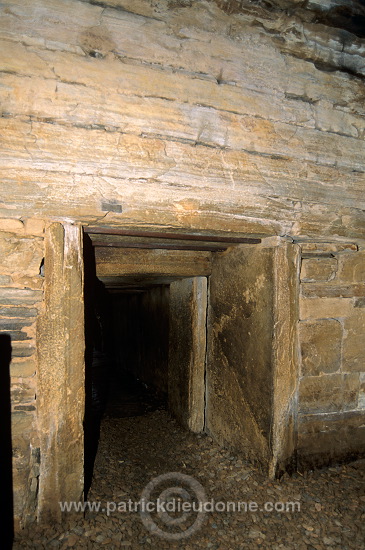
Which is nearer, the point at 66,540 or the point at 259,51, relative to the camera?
the point at 66,540

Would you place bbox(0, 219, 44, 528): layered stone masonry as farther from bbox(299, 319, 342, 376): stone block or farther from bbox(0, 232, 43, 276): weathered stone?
bbox(299, 319, 342, 376): stone block

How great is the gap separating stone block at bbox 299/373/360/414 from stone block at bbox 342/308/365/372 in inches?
3.2

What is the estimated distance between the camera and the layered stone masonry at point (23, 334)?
1904 millimetres

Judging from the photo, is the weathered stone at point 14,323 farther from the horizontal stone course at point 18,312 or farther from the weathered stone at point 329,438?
the weathered stone at point 329,438

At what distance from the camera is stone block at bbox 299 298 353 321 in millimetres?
2549

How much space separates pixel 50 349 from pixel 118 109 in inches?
58.1

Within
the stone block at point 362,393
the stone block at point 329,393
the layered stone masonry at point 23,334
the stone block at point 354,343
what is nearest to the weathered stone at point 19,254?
the layered stone masonry at point 23,334

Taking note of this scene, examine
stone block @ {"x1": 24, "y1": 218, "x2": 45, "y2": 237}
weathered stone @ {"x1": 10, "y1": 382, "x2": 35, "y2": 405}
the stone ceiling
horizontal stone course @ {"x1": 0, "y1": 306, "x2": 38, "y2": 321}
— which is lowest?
weathered stone @ {"x1": 10, "y1": 382, "x2": 35, "y2": 405}

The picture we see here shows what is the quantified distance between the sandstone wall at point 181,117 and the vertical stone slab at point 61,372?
26 centimetres

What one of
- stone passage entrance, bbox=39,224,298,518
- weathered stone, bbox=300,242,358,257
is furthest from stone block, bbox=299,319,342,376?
weathered stone, bbox=300,242,358,257

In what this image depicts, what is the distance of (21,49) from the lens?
6.02 feet

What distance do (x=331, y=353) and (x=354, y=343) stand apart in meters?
0.23

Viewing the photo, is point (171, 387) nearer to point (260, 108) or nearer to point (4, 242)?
point (4, 242)

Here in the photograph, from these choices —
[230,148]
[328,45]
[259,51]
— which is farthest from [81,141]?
[328,45]
